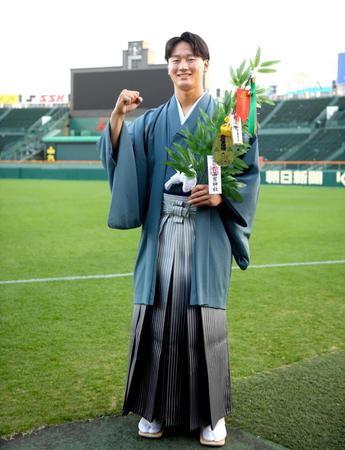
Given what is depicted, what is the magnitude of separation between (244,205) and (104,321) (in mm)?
2250

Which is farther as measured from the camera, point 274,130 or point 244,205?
point 274,130

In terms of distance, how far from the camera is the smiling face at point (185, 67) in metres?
2.68

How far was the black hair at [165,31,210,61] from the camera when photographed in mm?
2670

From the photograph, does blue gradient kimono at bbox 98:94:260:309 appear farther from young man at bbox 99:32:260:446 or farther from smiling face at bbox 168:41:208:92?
smiling face at bbox 168:41:208:92

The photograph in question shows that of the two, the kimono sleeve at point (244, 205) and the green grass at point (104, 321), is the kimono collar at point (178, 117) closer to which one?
the kimono sleeve at point (244, 205)

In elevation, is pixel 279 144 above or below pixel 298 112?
below

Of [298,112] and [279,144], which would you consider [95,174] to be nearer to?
[279,144]

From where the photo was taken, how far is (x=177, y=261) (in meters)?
2.76

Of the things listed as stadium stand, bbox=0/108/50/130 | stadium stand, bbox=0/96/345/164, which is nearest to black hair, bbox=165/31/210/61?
stadium stand, bbox=0/96/345/164

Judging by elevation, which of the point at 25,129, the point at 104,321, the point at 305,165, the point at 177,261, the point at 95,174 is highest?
the point at 25,129

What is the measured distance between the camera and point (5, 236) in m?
9.20

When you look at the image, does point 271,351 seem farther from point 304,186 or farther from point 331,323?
point 304,186

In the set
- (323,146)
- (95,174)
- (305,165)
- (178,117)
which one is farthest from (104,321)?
(323,146)

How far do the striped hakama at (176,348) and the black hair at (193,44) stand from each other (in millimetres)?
663
